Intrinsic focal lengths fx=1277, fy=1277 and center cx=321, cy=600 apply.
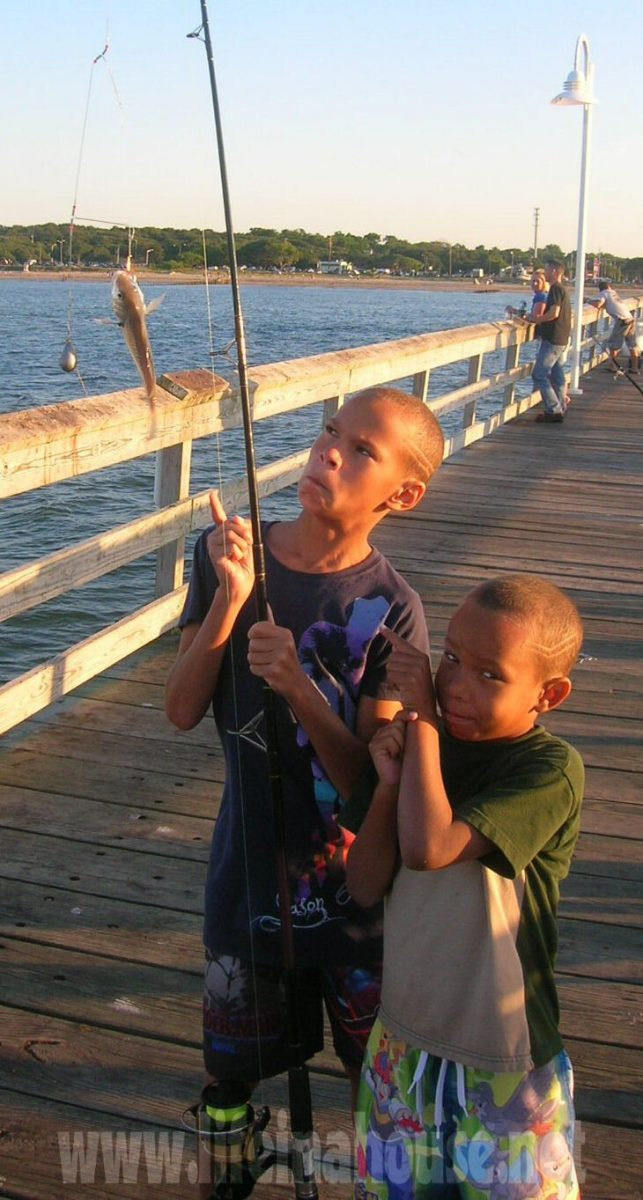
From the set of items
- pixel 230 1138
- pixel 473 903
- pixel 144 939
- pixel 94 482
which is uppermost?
pixel 473 903

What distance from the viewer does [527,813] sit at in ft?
5.44

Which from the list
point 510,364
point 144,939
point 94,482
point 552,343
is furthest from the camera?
point 94,482

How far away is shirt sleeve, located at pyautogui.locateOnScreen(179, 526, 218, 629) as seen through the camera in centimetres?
199

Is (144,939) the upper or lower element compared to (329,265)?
lower

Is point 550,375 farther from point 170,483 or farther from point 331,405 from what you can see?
point 170,483

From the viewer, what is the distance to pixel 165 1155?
2.21 metres

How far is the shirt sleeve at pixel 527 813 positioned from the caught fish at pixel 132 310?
2.91 ft

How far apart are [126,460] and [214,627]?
6.95ft

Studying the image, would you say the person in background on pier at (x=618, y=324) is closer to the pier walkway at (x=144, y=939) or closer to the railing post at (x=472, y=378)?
the railing post at (x=472, y=378)

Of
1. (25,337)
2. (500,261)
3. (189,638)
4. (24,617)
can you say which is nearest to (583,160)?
(24,617)

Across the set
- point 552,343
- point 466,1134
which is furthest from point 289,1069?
point 552,343

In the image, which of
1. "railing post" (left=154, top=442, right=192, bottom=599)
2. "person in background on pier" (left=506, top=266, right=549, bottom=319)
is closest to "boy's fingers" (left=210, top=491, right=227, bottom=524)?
"railing post" (left=154, top=442, right=192, bottom=599)

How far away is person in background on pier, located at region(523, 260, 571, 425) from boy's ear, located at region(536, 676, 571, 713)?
10.3m

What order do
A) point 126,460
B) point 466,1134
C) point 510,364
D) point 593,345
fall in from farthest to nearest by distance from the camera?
point 593,345
point 510,364
point 126,460
point 466,1134
